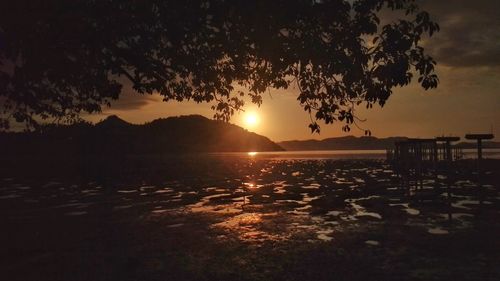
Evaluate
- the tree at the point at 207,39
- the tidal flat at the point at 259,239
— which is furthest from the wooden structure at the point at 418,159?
the tree at the point at 207,39

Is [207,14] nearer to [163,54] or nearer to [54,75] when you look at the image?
[163,54]

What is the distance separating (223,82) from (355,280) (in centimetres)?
826

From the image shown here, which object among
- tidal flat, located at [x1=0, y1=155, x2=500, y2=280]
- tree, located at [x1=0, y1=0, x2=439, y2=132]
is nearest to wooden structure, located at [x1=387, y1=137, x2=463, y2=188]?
tidal flat, located at [x1=0, y1=155, x2=500, y2=280]

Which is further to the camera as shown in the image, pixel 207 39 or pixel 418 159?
pixel 418 159

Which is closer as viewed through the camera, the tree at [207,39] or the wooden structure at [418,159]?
the tree at [207,39]

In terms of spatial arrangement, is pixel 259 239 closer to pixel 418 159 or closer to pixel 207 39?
pixel 207 39

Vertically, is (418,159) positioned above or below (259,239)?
above

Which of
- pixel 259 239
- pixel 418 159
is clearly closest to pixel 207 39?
pixel 259 239

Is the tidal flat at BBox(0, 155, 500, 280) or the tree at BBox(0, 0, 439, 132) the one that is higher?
the tree at BBox(0, 0, 439, 132)

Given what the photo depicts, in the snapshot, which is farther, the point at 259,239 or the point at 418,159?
the point at 418,159

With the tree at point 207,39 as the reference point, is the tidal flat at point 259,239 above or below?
below

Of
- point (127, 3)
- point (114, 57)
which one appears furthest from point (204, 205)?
point (127, 3)

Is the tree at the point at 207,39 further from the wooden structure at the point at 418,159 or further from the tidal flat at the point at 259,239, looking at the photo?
the wooden structure at the point at 418,159

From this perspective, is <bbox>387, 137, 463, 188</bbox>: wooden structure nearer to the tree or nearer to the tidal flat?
the tidal flat
